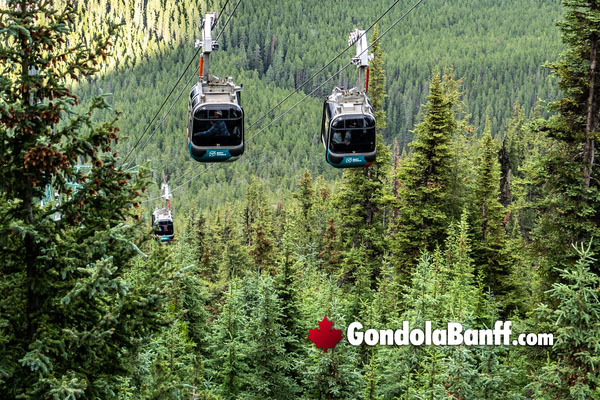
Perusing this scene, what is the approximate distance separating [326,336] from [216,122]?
25.8 feet

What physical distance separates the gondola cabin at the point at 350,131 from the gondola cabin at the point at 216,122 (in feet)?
8.16

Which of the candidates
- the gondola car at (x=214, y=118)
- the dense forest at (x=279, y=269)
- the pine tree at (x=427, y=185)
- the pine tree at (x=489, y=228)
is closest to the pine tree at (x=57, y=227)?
the dense forest at (x=279, y=269)

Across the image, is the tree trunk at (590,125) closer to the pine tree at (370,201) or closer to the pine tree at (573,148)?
the pine tree at (573,148)

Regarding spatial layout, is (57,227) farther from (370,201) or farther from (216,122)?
(370,201)

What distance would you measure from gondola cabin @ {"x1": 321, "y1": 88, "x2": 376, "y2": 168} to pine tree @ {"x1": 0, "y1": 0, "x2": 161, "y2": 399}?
7492 mm

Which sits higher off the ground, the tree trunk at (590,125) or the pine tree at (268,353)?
the tree trunk at (590,125)

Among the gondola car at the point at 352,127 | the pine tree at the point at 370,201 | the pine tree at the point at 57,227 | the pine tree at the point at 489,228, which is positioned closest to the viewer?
the pine tree at the point at 57,227

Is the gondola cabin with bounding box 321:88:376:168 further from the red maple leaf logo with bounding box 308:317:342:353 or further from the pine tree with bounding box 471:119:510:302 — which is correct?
the pine tree with bounding box 471:119:510:302

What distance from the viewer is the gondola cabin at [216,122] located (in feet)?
55.1

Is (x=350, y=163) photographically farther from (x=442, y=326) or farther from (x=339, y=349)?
(x=442, y=326)

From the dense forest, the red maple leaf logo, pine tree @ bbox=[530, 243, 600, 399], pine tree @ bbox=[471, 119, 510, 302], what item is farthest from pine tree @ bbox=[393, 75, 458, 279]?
pine tree @ bbox=[530, 243, 600, 399]

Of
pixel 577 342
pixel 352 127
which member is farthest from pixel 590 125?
pixel 577 342

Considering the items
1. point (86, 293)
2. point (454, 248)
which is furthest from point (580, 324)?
point (454, 248)

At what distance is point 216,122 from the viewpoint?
1691 centimetres
